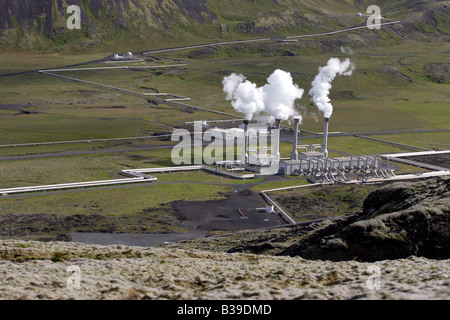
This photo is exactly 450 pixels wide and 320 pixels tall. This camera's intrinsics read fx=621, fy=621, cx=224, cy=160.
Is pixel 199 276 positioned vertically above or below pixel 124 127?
above

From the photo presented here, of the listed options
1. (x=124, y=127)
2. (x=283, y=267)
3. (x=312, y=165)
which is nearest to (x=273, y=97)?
(x=312, y=165)

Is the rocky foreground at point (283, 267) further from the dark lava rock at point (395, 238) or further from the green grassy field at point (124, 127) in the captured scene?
the green grassy field at point (124, 127)

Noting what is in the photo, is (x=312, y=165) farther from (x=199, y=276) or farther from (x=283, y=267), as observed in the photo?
(x=199, y=276)

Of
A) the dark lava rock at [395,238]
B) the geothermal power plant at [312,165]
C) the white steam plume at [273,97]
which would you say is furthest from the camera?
the white steam plume at [273,97]

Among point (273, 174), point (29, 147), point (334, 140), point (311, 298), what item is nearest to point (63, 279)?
point (311, 298)

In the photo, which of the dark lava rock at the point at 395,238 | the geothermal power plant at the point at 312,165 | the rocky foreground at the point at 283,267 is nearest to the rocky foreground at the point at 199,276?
the rocky foreground at the point at 283,267

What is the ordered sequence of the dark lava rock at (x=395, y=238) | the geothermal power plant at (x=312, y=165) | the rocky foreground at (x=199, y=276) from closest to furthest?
1. the rocky foreground at (x=199, y=276)
2. the dark lava rock at (x=395, y=238)
3. the geothermal power plant at (x=312, y=165)

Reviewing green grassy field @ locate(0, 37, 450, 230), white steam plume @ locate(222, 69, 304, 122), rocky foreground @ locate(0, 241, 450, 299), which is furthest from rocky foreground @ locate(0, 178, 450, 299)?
white steam plume @ locate(222, 69, 304, 122)
